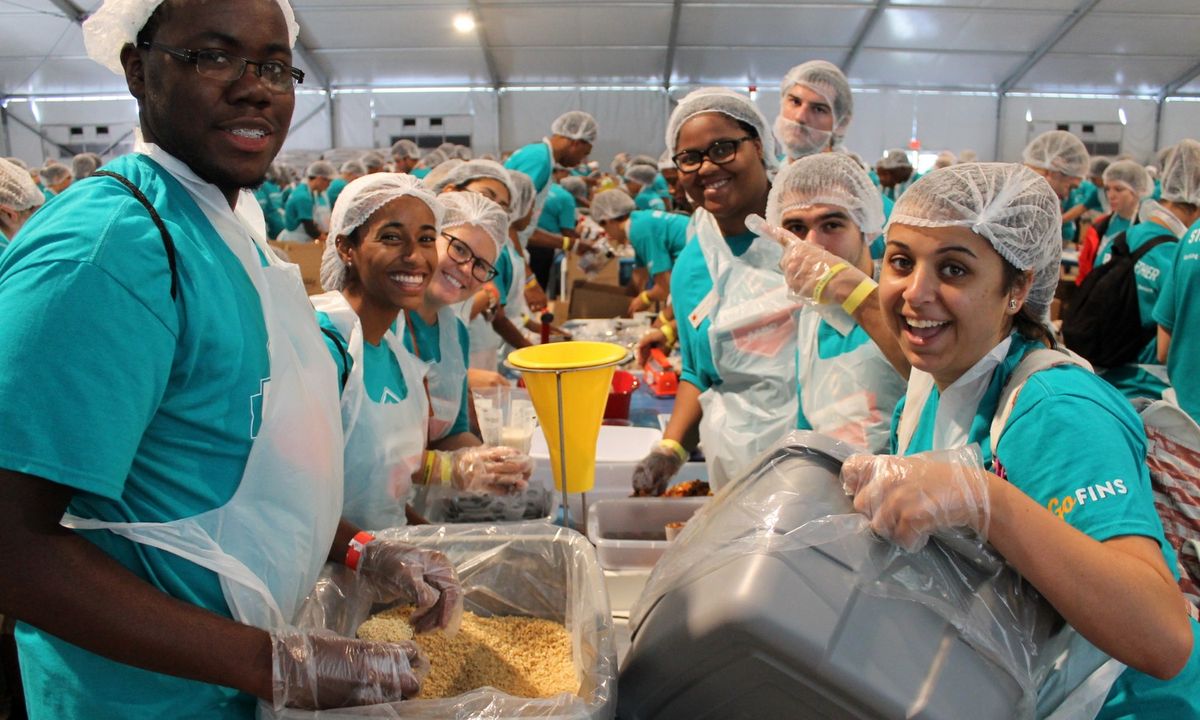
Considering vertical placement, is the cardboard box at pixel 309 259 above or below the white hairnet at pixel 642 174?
below

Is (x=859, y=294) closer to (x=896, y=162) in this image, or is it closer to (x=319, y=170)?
(x=896, y=162)

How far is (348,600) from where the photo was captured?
1.32 meters

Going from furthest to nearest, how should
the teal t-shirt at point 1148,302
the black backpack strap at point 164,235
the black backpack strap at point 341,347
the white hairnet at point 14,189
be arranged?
the white hairnet at point 14,189 < the teal t-shirt at point 1148,302 < the black backpack strap at point 341,347 < the black backpack strap at point 164,235

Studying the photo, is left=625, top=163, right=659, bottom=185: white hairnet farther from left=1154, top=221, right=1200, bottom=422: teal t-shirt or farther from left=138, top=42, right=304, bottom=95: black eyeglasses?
left=138, top=42, right=304, bottom=95: black eyeglasses

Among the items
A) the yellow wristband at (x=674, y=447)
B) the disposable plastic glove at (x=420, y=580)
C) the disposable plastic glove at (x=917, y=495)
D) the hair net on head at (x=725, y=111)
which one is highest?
the hair net on head at (x=725, y=111)

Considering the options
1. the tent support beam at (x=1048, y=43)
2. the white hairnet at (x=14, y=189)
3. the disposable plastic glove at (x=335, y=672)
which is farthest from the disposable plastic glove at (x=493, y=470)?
the tent support beam at (x=1048, y=43)

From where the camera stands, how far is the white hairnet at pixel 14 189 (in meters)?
4.08

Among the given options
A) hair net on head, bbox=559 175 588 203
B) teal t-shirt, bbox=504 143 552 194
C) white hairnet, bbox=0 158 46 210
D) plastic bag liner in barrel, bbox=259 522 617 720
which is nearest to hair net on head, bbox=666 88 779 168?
plastic bag liner in barrel, bbox=259 522 617 720

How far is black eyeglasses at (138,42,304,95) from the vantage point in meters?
0.98

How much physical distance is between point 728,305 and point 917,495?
129cm

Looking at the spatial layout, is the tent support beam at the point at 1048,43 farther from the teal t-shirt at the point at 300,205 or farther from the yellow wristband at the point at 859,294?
the yellow wristband at the point at 859,294

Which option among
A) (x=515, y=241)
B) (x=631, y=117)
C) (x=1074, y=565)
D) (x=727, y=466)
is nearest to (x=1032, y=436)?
(x=1074, y=565)

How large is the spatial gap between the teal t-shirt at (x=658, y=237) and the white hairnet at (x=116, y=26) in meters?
3.99

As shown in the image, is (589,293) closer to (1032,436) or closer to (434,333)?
(434,333)
